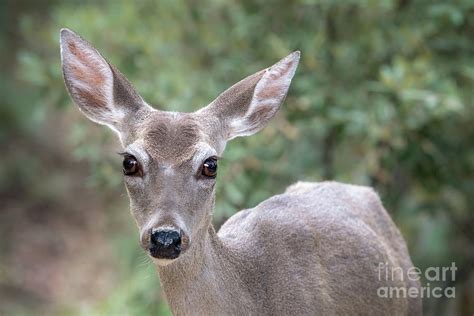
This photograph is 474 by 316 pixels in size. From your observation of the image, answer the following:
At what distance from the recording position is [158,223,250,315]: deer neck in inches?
196

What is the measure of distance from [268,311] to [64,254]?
374 inches

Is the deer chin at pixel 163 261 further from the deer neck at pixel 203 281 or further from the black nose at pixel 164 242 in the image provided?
the deer neck at pixel 203 281

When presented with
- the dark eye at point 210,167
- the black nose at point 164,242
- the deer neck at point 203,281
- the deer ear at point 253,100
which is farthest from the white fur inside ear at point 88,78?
the black nose at point 164,242

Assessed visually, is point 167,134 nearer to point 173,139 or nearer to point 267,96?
point 173,139

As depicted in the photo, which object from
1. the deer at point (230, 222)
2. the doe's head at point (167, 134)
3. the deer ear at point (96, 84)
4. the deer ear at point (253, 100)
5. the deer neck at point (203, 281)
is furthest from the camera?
the deer ear at point (253, 100)

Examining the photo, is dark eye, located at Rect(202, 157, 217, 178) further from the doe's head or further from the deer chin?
the deer chin

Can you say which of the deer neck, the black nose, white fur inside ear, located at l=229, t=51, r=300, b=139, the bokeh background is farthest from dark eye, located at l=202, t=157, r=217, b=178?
the bokeh background

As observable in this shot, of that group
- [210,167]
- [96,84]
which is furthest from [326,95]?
[210,167]

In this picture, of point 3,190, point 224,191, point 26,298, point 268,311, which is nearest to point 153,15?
point 224,191

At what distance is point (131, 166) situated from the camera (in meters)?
4.88

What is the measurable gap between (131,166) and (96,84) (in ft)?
2.31

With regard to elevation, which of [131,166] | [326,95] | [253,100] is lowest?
[131,166]

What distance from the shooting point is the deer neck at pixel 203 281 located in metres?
4.98

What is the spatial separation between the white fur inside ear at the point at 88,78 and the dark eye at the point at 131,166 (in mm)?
512
